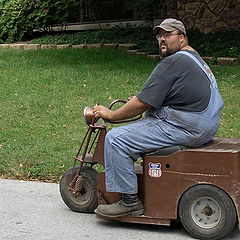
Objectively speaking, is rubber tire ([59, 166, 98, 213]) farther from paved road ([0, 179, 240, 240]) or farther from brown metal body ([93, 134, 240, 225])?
brown metal body ([93, 134, 240, 225])

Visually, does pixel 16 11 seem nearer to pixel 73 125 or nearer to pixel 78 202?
pixel 73 125

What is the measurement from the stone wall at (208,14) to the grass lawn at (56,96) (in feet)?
7.66

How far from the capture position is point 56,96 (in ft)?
32.9

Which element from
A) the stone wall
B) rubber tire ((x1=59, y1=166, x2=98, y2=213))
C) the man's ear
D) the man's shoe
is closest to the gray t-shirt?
the man's ear

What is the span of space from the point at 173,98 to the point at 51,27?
39.2 ft

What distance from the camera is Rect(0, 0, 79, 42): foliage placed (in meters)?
15.8

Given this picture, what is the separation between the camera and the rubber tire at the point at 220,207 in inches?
186

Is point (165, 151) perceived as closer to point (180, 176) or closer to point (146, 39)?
point (180, 176)

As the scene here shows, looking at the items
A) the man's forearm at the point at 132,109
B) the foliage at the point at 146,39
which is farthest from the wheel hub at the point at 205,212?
the foliage at the point at 146,39

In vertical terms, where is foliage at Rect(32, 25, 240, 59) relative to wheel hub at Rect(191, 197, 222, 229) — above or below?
above

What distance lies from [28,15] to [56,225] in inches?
455

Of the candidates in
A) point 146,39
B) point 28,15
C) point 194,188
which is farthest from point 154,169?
point 28,15

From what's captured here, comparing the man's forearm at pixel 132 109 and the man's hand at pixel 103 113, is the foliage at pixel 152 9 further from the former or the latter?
the man's forearm at pixel 132 109

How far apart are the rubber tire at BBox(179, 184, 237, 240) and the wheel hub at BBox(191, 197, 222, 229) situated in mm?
24
